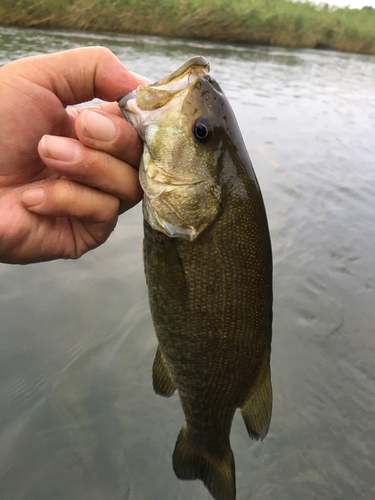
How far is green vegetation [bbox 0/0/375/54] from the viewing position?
15312 mm

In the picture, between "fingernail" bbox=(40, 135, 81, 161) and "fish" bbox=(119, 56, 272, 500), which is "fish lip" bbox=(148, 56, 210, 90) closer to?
"fish" bbox=(119, 56, 272, 500)

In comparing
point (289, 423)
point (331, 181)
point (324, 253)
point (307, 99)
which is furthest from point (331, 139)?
point (289, 423)

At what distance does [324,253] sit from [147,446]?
2.99m

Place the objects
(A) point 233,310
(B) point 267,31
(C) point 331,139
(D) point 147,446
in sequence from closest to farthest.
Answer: (A) point 233,310 → (D) point 147,446 → (C) point 331,139 → (B) point 267,31

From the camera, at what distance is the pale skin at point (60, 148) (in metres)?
1.50

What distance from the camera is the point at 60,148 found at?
4.79 ft

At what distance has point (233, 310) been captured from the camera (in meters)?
1.58

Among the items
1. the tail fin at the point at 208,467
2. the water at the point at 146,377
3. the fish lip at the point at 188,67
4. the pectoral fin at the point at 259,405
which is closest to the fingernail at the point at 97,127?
the fish lip at the point at 188,67

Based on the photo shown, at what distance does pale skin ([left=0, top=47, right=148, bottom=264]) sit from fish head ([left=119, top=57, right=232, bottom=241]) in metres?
0.14

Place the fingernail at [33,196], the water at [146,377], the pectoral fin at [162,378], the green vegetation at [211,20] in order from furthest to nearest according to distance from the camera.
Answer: the green vegetation at [211,20] < the water at [146,377] < the pectoral fin at [162,378] < the fingernail at [33,196]

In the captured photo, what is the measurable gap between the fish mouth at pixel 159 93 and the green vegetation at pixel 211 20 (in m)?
16.5

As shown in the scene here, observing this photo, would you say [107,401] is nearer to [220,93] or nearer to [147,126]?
[147,126]

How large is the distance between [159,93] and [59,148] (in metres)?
0.44

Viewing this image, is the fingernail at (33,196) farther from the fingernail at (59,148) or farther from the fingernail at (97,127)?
the fingernail at (97,127)
